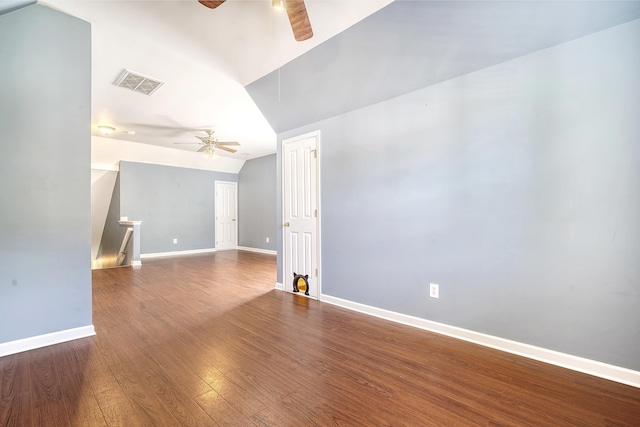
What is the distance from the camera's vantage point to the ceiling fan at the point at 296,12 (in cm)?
170

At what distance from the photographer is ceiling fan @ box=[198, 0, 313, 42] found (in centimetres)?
170

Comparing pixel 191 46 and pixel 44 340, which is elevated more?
pixel 191 46

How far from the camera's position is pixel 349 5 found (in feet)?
7.22

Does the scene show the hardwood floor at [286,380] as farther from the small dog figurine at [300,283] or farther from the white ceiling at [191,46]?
the white ceiling at [191,46]

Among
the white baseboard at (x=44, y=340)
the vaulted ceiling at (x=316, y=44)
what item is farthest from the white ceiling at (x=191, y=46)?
the white baseboard at (x=44, y=340)

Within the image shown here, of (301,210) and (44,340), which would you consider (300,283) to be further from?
(44,340)

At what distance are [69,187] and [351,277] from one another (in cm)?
296

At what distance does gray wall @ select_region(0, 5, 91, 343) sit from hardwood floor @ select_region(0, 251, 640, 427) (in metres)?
0.40

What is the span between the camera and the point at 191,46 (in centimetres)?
281

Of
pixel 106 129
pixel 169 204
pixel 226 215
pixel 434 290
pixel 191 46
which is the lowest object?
pixel 434 290

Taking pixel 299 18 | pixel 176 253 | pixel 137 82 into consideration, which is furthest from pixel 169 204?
pixel 299 18

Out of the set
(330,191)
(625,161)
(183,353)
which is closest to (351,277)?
(330,191)

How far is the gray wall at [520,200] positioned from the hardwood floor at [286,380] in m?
0.36

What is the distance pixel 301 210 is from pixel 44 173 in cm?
260
